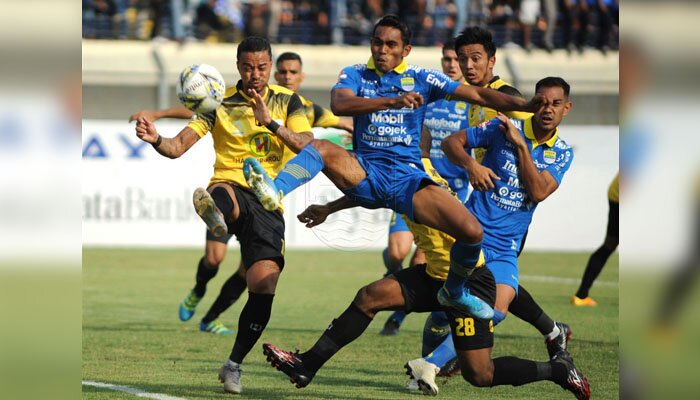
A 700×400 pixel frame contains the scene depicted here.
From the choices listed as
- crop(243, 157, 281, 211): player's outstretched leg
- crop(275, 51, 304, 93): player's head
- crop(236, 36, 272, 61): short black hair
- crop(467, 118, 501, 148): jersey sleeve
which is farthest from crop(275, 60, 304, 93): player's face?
crop(243, 157, 281, 211): player's outstretched leg

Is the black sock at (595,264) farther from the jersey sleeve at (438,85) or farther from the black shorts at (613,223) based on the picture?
the jersey sleeve at (438,85)

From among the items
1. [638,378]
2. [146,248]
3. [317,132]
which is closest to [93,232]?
[146,248]

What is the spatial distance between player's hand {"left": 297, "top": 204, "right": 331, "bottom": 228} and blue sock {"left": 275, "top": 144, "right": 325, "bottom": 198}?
541 mm

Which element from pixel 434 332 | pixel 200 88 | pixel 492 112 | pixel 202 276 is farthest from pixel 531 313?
pixel 202 276

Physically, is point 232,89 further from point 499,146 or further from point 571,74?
point 571,74

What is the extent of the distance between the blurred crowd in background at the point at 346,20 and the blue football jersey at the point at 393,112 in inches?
743

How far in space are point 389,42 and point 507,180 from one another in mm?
1196

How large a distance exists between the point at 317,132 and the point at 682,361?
17.1m

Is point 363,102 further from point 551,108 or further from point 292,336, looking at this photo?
point 292,336

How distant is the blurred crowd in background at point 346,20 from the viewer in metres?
25.2

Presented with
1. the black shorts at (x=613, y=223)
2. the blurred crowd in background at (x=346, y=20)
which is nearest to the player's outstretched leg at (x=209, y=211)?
the black shorts at (x=613, y=223)

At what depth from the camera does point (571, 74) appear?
25531 mm

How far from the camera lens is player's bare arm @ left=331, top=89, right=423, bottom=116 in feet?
18.2

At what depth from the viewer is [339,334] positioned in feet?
19.4
